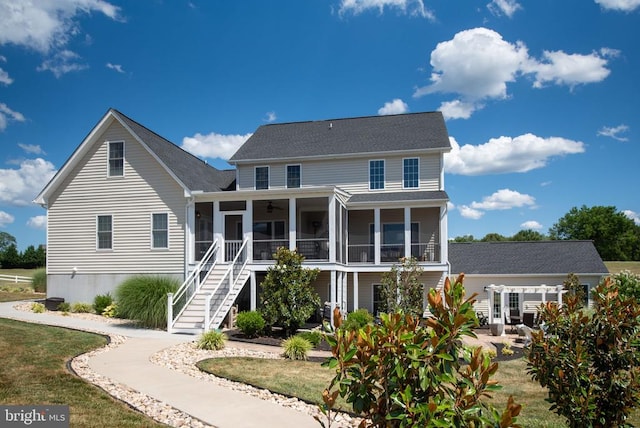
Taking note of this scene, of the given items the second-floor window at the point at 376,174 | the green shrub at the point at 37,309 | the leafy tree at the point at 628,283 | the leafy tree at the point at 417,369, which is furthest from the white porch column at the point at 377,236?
the leafy tree at the point at 417,369

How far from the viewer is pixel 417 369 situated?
11.1ft

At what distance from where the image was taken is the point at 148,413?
24.5 ft

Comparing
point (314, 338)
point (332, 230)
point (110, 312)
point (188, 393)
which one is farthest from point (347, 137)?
point (188, 393)

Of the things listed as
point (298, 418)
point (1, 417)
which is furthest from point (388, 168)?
point (1, 417)

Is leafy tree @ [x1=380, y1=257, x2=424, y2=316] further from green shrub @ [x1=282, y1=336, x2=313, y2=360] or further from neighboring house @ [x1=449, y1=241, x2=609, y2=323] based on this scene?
neighboring house @ [x1=449, y1=241, x2=609, y2=323]

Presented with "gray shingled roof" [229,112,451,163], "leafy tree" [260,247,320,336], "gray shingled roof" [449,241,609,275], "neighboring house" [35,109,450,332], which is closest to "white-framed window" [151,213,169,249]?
"neighboring house" [35,109,450,332]

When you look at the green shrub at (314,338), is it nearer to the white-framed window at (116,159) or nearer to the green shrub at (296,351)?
the green shrub at (296,351)

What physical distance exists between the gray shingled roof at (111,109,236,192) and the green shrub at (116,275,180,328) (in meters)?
4.88

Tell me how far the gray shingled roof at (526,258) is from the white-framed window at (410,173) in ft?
18.2

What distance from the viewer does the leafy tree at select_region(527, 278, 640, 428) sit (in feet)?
17.0

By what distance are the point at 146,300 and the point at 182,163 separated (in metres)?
8.25

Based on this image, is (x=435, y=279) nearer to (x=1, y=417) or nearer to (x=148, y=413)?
(x=148, y=413)

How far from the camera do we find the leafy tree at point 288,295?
52.7 feet

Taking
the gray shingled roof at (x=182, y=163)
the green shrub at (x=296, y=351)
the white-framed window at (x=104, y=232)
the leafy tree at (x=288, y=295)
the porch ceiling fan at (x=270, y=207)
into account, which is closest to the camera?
the green shrub at (x=296, y=351)
